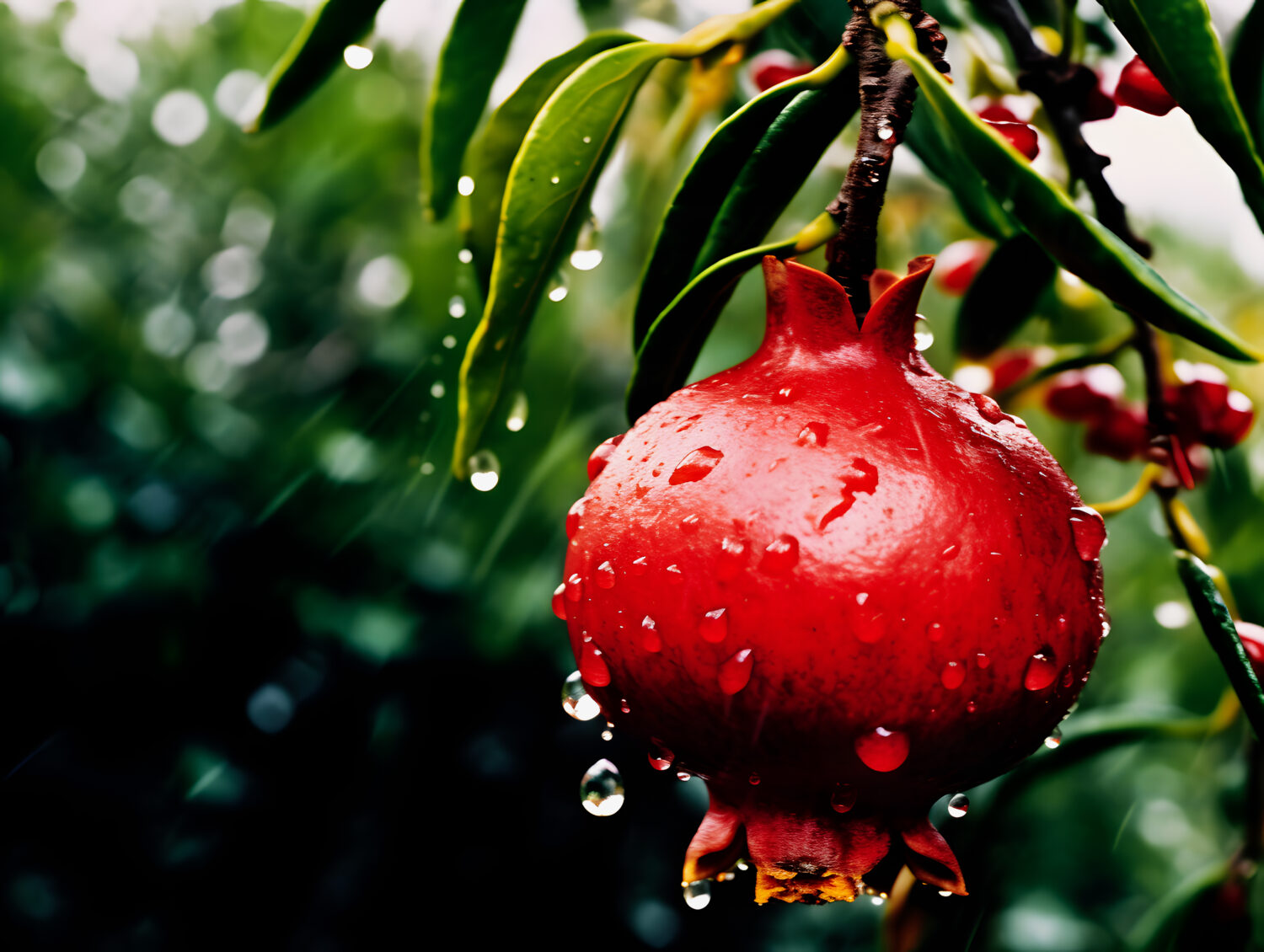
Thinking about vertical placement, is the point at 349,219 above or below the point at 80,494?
above

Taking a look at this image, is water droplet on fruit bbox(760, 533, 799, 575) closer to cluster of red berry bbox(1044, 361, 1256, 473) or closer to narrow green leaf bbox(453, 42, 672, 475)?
narrow green leaf bbox(453, 42, 672, 475)

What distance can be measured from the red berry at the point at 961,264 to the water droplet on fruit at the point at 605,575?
824mm

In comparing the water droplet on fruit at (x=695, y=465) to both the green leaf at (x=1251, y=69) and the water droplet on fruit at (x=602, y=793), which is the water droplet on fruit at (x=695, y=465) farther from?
the green leaf at (x=1251, y=69)

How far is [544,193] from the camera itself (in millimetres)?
474

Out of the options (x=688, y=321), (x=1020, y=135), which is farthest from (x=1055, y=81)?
(x=688, y=321)

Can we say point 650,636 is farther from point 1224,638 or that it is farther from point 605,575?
point 1224,638

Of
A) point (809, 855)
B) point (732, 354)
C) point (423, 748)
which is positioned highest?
point (809, 855)

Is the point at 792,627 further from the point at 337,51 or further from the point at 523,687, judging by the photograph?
the point at 523,687

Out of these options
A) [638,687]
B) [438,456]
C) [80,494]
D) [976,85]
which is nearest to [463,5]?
[638,687]

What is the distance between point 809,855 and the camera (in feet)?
1.34

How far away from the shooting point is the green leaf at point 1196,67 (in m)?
0.39

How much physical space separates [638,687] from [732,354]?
112 cm

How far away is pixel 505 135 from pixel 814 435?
0.30m

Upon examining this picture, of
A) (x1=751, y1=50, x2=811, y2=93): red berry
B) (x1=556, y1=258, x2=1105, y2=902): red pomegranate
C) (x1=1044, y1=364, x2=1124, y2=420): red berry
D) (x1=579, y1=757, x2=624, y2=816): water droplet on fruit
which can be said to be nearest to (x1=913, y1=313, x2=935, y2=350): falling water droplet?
(x1=556, y1=258, x2=1105, y2=902): red pomegranate
